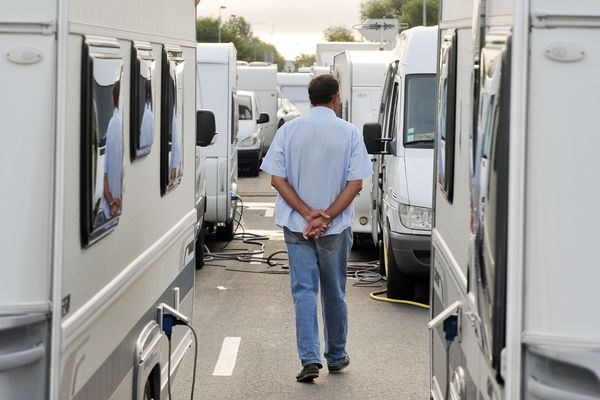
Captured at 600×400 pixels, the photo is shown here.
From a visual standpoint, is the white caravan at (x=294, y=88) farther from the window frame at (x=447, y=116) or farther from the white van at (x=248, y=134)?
the window frame at (x=447, y=116)

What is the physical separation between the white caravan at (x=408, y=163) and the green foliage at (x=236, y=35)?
86815 millimetres

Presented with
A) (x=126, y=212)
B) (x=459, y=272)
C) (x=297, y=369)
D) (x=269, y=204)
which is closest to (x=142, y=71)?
(x=126, y=212)

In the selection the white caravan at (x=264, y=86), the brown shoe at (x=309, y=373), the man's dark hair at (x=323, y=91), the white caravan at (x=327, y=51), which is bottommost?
the brown shoe at (x=309, y=373)

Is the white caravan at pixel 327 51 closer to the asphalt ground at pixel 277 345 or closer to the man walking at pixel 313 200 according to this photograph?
the asphalt ground at pixel 277 345

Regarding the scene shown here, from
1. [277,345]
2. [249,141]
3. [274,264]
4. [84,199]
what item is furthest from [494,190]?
[249,141]

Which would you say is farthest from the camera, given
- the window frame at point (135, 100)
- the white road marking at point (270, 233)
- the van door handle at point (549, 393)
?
the white road marking at point (270, 233)

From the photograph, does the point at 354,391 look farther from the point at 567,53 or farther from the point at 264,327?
the point at 567,53

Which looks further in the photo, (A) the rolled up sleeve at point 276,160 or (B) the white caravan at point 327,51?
(B) the white caravan at point 327,51

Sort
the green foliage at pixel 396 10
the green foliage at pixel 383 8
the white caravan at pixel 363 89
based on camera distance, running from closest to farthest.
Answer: the white caravan at pixel 363 89 → the green foliage at pixel 396 10 → the green foliage at pixel 383 8

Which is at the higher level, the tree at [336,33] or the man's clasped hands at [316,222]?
the tree at [336,33]

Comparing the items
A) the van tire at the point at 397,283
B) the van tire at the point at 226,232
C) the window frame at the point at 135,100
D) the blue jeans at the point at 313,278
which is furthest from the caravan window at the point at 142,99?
the van tire at the point at 226,232

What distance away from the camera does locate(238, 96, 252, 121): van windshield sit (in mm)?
28141

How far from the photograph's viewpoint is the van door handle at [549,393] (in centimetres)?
339

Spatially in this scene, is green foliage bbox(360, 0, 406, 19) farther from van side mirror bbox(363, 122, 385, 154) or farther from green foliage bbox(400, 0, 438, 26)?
van side mirror bbox(363, 122, 385, 154)
